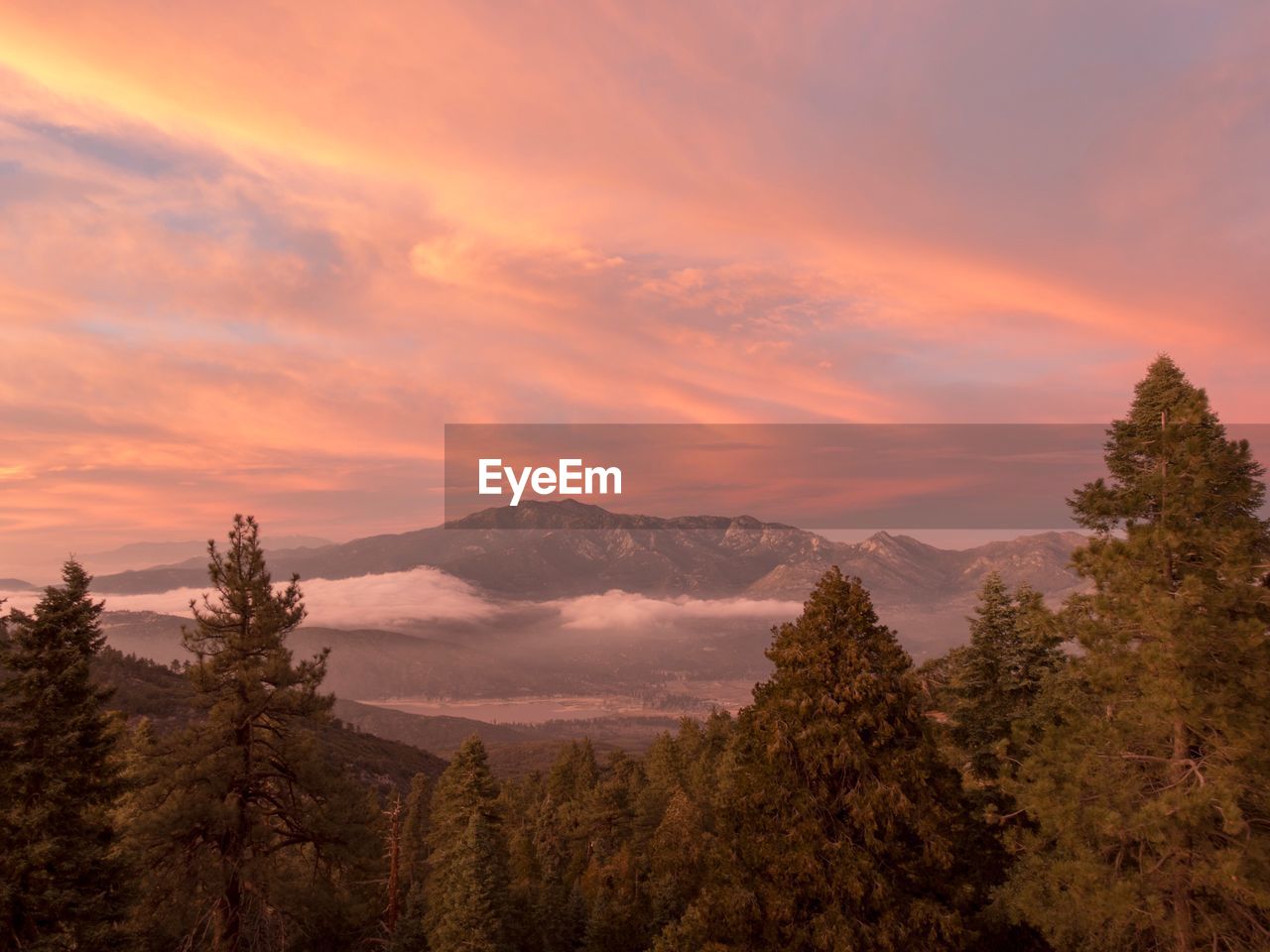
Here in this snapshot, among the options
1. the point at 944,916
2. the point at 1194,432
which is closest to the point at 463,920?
the point at 944,916

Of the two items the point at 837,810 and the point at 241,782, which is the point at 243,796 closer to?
the point at 241,782

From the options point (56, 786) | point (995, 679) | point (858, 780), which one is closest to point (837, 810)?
point (858, 780)

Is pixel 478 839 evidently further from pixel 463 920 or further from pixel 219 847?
pixel 219 847

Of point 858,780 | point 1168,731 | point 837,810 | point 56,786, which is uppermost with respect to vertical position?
point 1168,731

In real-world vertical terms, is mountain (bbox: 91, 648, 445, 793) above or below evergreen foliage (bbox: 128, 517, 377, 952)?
below

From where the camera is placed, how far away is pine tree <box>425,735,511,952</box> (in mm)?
32094

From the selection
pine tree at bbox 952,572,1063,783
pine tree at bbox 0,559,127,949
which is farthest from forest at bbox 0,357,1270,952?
pine tree at bbox 952,572,1063,783

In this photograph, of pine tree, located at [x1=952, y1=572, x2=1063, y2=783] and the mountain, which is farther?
the mountain

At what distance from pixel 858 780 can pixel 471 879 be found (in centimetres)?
2287

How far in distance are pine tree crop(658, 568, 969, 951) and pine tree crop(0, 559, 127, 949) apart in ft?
49.2

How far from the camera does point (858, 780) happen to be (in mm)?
17562

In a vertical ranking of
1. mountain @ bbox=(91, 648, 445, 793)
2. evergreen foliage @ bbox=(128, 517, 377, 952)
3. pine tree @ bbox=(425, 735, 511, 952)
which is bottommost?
mountain @ bbox=(91, 648, 445, 793)

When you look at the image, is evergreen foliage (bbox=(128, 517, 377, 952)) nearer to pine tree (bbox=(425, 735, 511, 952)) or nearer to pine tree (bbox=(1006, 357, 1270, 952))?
pine tree (bbox=(425, 735, 511, 952))

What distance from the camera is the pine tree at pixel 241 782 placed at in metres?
19.7
